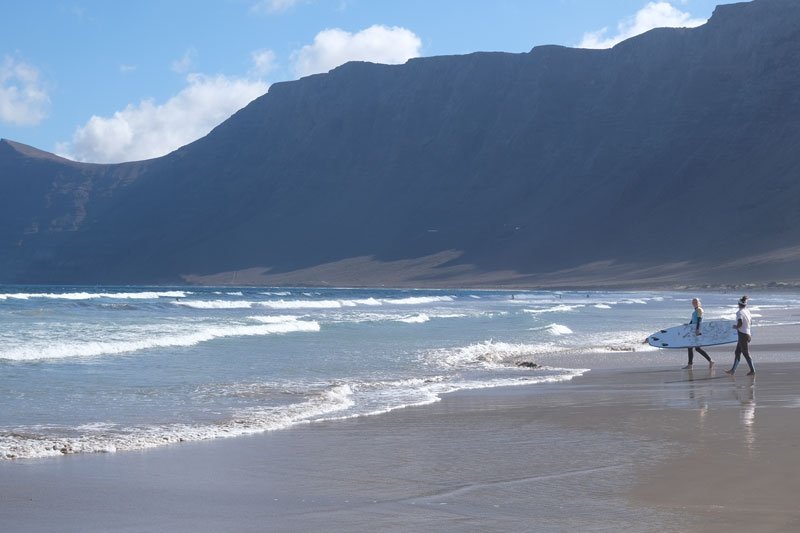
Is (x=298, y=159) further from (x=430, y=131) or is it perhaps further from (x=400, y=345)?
(x=400, y=345)

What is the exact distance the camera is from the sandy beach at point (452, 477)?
6.82 meters

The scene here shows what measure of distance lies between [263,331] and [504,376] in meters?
12.6

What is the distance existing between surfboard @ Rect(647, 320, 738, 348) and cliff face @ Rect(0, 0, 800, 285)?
79.7m

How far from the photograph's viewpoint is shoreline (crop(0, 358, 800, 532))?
6836 mm

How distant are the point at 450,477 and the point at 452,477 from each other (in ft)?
0.06

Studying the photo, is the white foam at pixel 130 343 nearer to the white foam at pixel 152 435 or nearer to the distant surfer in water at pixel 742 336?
the white foam at pixel 152 435

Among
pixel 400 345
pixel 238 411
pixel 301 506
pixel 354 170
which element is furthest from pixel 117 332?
pixel 354 170

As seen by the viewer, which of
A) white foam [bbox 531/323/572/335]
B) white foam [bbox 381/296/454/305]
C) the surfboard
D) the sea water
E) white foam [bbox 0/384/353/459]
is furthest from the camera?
white foam [bbox 381/296/454/305]

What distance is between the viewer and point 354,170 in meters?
155

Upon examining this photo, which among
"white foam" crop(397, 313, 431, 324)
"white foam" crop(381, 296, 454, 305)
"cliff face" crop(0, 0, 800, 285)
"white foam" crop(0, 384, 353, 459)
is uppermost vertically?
"cliff face" crop(0, 0, 800, 285)

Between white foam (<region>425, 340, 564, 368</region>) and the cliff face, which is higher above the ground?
the cliff face

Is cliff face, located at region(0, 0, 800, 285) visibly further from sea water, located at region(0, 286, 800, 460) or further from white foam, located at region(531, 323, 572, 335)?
sea water, located at region(0, 286, 800, 460)

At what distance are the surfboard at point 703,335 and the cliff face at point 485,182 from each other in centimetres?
7972

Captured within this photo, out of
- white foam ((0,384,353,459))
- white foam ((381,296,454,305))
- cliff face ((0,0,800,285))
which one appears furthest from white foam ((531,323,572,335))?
cliff face ((0,0,800,285))
